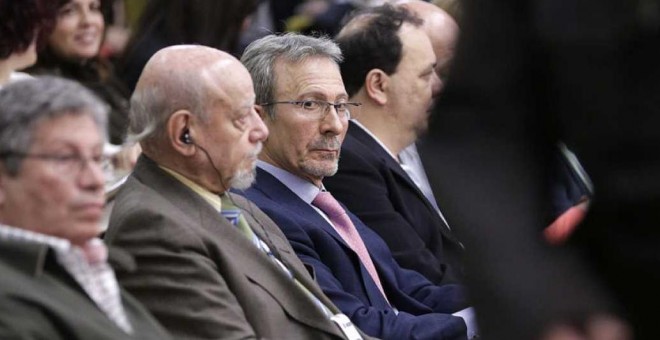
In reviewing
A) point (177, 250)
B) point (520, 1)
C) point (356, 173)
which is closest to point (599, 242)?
point (520, 1)

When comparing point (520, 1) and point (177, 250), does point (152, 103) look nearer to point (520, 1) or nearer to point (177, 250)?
point (177, 250)

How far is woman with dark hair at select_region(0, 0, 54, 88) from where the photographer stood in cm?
464

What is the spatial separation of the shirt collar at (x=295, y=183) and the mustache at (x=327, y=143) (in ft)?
0.42

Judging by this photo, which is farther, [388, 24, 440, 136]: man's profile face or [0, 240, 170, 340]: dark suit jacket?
[388, 24, 440, 136]: man's profile face

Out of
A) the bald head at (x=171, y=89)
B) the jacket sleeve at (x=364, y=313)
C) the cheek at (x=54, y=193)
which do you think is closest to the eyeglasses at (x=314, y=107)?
the jacket sleeve at (x=364, y=313)

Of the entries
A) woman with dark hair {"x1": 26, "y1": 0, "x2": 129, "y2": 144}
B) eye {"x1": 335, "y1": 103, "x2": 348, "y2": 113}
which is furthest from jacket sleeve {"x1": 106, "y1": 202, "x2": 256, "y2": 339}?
woman with dark hair {"x1": 26, "y1": 0, "x2": 129, "y2": 144}

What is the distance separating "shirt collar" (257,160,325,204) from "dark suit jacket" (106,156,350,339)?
3.18 feet

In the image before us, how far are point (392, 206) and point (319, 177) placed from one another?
652 millimetres

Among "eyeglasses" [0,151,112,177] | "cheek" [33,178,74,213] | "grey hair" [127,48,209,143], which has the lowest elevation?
"grey hair" [127,48,209,143]

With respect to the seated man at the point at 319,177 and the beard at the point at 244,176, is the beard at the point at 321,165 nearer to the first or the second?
the seated man at the point at 319,177

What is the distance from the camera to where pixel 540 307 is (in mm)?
1372

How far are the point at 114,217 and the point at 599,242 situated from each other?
2.40m

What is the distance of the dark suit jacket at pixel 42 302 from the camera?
9.39ft

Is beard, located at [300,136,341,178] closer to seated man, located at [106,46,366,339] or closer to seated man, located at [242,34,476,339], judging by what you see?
seated man, located at [242,34,476,339]
